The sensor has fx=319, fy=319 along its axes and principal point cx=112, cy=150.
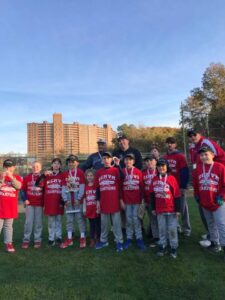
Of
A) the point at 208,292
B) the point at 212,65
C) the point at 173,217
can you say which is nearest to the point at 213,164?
the point at 173,217

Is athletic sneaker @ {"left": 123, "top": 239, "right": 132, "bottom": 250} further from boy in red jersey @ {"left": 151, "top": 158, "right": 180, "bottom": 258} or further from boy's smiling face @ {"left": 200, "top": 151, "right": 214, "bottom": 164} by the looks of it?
boy's smiling face @ {"left": 200, "top": 151, "right": 214, "bottom": 164}

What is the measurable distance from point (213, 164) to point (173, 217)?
1186mm

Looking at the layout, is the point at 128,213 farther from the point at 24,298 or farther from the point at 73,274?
the point at 24,298

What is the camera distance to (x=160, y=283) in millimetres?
4551

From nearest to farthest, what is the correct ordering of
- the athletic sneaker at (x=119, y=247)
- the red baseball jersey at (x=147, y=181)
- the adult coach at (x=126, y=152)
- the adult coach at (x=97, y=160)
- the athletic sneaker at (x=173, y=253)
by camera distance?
the athletic sneaker at (x=173, y=253) → the athletic sneaker at (x=119, y=247) → the red baseball jersey at (x=147, y=181) → the adult coach at (x=126, y=152) → the adult coach at (x=97, y=160)

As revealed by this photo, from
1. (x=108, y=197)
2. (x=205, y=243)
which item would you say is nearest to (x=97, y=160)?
(x=108, y=197)

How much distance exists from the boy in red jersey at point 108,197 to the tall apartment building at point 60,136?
58.8m

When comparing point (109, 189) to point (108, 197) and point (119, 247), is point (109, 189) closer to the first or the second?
point (108, 197)

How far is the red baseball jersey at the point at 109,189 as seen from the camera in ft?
20.7

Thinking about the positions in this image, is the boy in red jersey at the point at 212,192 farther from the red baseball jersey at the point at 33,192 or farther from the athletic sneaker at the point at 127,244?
the red baseball jersey at the point at 33,192

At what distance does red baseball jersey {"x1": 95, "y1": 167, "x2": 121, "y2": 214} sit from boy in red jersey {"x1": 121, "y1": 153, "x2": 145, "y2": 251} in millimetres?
133

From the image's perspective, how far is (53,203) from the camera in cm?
687

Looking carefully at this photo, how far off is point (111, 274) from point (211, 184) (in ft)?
7.51

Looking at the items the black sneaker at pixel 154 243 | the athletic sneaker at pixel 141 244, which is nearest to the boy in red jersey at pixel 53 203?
the athletic sneaker at pixel 141 244
